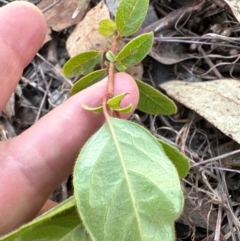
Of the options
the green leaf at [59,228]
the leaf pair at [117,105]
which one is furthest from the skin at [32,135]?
the green leaf at [59,228]

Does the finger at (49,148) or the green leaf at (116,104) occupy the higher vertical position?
the green leaf at (116,104)

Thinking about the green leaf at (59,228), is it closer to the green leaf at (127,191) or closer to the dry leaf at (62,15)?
the green leaf at (127,191)

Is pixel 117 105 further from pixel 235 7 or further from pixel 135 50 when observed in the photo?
pixel 235 7

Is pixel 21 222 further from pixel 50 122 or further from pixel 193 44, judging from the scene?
pixel 193 44

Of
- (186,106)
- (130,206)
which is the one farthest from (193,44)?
Answer: (130,206)

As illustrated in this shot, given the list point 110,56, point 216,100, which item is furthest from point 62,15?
point 216,100
